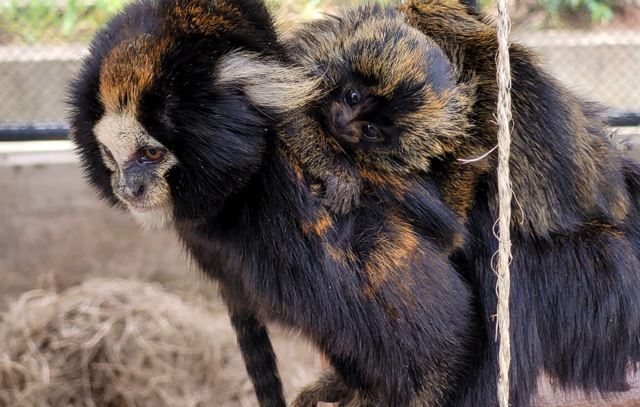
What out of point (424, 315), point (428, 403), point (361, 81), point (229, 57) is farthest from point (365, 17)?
point (428, 403)

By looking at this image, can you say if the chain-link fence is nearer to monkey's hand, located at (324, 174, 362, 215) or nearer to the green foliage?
the green foliage

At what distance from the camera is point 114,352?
161 inches

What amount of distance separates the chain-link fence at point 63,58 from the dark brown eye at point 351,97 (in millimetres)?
2448

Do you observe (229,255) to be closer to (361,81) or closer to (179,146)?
(179,146)

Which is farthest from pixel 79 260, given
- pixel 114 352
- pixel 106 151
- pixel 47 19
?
pixel 106 151

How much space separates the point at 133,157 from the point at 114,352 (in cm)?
219

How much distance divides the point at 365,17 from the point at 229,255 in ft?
2.74

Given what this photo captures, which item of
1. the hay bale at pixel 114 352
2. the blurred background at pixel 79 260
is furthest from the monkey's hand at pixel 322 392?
the hay bale at pixel 114 352

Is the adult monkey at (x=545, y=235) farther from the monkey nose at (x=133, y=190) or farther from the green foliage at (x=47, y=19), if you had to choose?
the green foliage at (x=47, y=19)

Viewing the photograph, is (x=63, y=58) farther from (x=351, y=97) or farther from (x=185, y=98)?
(x=185, y=98)

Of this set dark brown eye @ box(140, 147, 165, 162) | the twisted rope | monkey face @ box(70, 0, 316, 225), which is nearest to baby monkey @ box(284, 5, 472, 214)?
monkey face @ box(70, 0, 316, 225)

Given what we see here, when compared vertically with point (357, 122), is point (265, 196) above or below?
below

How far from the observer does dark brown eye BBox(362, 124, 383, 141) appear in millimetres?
2346

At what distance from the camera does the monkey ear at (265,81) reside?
6.88 ft
